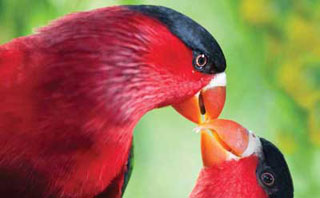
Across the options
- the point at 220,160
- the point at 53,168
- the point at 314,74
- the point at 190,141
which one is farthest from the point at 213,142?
the point at 314,74

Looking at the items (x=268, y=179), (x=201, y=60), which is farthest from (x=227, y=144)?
(x=201, y=60)

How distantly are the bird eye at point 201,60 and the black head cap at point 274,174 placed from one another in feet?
1.09

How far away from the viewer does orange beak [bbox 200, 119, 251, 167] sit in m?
1.04

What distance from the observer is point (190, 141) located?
134 centimetres

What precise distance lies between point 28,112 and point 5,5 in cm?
59

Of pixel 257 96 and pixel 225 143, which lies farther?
pixel 257 96

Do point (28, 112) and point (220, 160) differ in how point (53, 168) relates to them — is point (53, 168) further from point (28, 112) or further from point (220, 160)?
point (220, 160)

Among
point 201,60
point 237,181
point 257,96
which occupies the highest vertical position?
point 201,60

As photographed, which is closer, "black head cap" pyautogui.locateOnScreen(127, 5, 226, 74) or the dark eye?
"black head cap" pyautogui.locateOnScreen(127, 5, 226, 74)

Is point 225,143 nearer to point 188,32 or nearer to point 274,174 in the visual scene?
point 274,174

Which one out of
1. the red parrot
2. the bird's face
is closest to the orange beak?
the red parrot

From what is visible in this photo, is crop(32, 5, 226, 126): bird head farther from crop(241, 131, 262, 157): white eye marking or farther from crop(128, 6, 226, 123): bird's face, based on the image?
crop(241, 131, 262, 157): white eye marking

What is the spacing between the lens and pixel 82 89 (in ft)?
2.44

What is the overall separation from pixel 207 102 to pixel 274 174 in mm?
247
